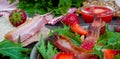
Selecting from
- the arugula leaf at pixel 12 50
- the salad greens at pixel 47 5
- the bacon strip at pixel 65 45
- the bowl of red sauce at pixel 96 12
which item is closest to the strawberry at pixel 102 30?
the bacon strip at pixel 65 45

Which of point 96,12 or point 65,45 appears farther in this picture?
point 96,12

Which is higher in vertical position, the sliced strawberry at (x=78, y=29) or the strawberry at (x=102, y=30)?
the strawberry at (x=102, y=30)

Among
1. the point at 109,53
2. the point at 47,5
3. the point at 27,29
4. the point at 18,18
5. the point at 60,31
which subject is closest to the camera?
the point at 109,53

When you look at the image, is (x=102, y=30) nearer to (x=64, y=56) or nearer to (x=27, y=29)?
(x=64, y=56)

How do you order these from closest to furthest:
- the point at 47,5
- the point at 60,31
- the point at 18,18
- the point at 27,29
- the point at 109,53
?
the point at 109,53 < the point at 60,31 < the point at 27,29 < the point at 18,18 < the point at 47,5

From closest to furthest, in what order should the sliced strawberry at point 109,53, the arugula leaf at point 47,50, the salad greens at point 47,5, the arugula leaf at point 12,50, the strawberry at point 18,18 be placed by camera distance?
the sliced strawberry at point 109,53 → the arugula leaf at point 47,50 → the arugula leaf at point 12,50 → the strawberry at point 18,18 → the salad greens at point 47,5

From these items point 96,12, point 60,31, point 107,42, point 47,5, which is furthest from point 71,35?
point 47,5

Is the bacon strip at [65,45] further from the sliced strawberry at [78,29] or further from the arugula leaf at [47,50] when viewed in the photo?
the sliced strawberry at [78,29]
